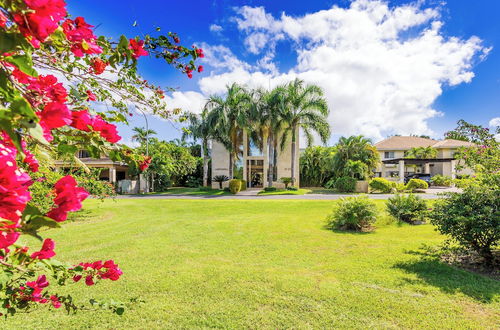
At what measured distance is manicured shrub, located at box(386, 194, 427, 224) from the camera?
351 inches

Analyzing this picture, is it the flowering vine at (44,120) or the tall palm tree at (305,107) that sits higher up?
the tall palm tree at (305,107)

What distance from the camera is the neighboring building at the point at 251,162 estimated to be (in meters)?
26.6

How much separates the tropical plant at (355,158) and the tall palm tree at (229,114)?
9692 mm

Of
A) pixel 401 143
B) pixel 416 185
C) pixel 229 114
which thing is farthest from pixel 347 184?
pixel 401 143

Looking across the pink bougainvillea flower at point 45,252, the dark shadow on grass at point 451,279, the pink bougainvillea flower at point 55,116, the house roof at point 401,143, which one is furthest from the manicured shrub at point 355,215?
the house roof at point 401,143

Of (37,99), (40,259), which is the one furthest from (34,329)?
(37,99)

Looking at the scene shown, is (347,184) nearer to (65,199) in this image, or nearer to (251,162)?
(251,162)

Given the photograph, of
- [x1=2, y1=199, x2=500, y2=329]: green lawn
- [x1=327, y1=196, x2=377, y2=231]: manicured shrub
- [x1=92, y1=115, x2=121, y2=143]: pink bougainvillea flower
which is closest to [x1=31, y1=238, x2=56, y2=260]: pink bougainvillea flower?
[x1=92, y1=115, x2=121, y2=143]: pink bougainvillea flower

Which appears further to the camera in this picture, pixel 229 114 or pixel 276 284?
pixel 229 114

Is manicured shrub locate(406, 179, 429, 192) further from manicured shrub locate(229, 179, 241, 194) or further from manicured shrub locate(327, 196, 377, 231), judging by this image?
manicured shrub locate(327, 196, 377, 231)

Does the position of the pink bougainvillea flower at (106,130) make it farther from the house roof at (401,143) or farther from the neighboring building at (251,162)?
the house roof at (401,143)

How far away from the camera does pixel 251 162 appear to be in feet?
90.8

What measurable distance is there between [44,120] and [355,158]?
86.2 feet

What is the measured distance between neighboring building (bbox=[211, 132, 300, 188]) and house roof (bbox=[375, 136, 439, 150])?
26.2 m
